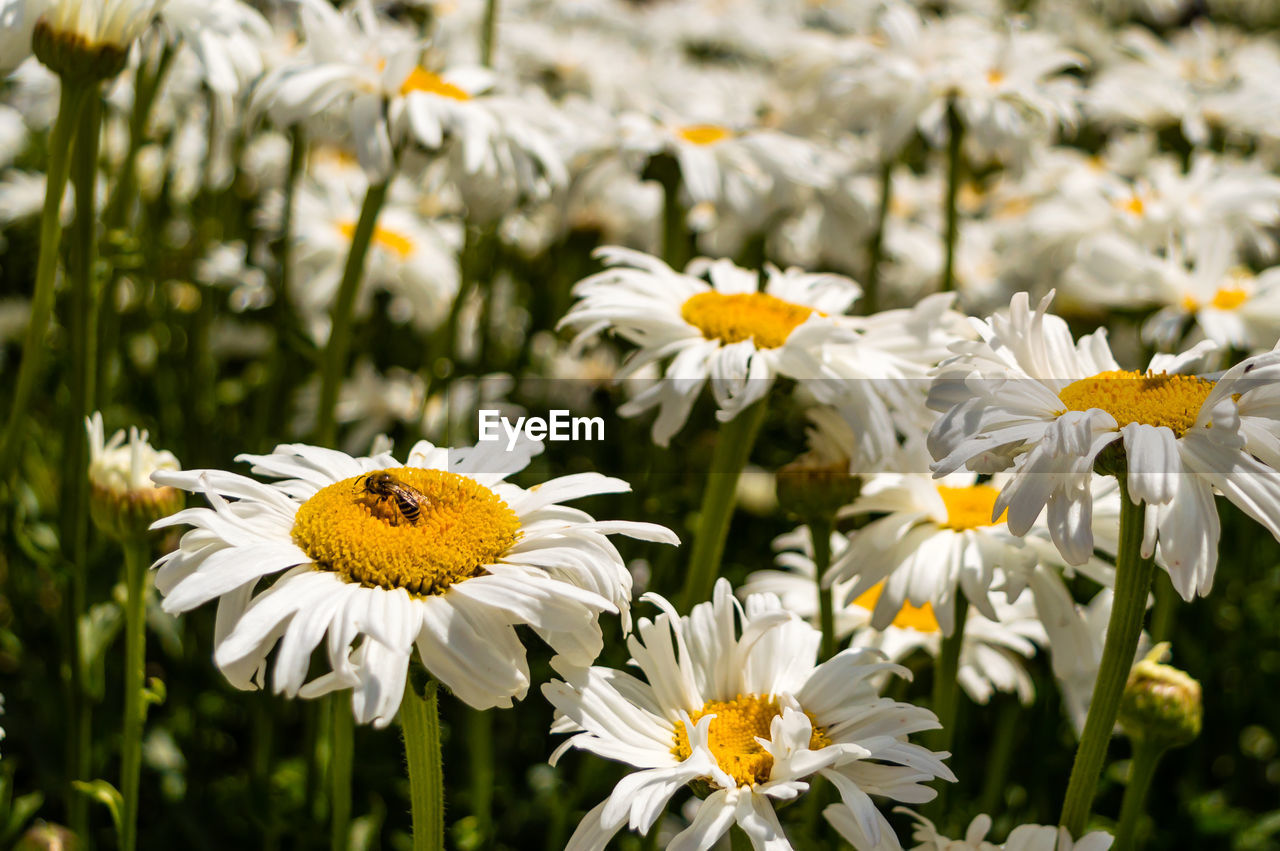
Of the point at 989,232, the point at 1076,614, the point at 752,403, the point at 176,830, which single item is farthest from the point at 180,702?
the point at 989,232

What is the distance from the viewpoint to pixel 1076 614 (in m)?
1.96

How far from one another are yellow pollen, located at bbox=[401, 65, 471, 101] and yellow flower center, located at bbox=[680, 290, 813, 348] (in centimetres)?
97

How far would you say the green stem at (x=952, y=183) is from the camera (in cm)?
325

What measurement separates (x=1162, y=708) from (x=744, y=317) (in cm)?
94

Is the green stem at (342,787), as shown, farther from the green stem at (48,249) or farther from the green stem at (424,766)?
the green stem at (48,249)

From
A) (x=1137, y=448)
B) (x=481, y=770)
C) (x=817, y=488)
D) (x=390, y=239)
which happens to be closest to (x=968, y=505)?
(x=817, y=488)

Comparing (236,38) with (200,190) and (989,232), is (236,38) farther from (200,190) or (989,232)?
(989,232)

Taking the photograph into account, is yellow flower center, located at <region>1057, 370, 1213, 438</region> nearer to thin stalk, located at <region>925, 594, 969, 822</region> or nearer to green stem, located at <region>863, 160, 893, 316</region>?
thin stalk, located at <region>925, 594, 969, 822</region>

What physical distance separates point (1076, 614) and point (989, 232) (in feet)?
10.3

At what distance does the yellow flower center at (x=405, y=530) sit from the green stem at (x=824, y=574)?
0.72 m

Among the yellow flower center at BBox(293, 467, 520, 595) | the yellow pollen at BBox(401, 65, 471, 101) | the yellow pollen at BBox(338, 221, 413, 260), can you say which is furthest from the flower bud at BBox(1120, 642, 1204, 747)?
the yellow pollen at BBox(338, 221, 413, 260)

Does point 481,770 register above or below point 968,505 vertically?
below

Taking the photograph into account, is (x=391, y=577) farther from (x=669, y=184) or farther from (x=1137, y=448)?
(x=669, y=184)

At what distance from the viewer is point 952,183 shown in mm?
3318
